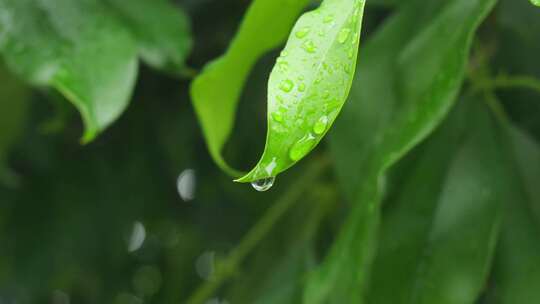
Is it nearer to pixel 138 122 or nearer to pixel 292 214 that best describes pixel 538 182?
pixel 292 214

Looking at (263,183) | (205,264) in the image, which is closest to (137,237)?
(205,264)

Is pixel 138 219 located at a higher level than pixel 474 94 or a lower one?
lower

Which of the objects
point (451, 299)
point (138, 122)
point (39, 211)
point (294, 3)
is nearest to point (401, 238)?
point (451, 299)

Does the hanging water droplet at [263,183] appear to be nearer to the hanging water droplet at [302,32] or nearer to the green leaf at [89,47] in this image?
the hanging water droplet at [302,32]

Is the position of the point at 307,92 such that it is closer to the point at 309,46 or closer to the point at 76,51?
the point at 309,46

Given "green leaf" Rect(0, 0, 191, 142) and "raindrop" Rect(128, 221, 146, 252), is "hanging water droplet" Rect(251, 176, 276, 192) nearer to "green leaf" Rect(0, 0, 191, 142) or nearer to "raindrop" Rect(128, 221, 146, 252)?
"green leaf" Rect(0, 0, 191, 142)
